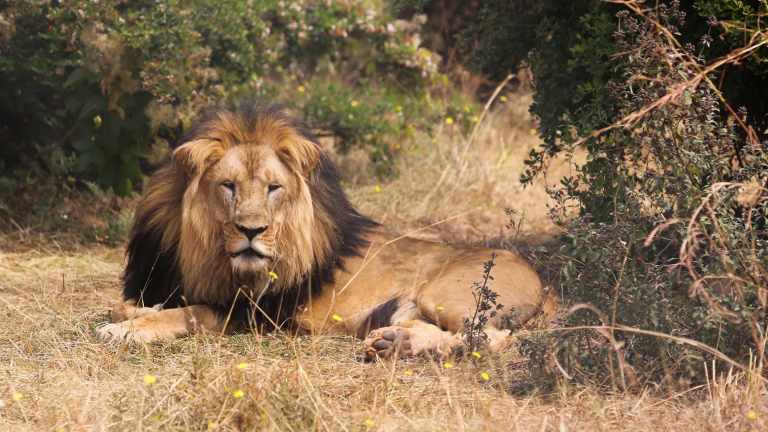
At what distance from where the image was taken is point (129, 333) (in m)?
5.21

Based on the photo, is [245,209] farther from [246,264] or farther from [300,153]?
[300,153]

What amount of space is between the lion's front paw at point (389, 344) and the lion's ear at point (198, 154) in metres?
1.12

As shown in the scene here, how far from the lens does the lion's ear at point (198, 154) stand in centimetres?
527

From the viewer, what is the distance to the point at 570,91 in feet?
20.8

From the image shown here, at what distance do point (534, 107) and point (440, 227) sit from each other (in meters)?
1.99

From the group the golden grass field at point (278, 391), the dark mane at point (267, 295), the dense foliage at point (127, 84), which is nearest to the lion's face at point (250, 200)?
the dark mane at point (267, 295)

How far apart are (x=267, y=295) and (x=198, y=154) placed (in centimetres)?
74

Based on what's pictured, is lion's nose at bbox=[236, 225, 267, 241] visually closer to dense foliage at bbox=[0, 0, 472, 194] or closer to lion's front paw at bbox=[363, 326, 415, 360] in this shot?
lion's front paw at bbox=[363, 326, 415, 360]

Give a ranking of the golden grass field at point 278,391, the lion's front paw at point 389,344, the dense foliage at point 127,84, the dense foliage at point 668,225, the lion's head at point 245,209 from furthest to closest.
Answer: the dense foliage at point 127,84
the lion's head at point 245,209
the lion's front paw at point 389,344
the dense foliage at point 668,225
the golden grass field at point 278,391

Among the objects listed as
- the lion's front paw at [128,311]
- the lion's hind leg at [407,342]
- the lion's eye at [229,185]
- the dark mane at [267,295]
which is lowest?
the lion's hind leg at [407,342]

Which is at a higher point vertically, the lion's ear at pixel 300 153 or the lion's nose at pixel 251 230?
the lion's ear at pixel 300 153

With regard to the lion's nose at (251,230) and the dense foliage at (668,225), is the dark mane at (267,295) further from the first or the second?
the dense foliage at (668,225)

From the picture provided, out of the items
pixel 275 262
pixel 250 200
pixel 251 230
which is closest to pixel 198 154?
pixel 250 200

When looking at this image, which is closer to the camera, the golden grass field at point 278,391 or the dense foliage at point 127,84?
the golden grass field at point 278,391
